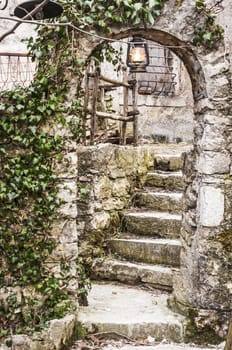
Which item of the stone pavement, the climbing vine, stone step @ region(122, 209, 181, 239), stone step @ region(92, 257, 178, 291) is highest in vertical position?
the climbing vine

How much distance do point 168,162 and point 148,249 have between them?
1798 millimetres

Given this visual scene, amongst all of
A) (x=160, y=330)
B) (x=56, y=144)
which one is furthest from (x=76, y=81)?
(x=160, y=330)

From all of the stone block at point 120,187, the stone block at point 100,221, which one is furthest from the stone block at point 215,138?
the stone block at point 120,187

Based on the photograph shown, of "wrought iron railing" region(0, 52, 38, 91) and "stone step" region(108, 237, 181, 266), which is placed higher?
"wrought iron railing" region(0, 52, 38, 91)

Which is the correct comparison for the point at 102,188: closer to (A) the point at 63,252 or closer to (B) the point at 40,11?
(A) the point at 63,252

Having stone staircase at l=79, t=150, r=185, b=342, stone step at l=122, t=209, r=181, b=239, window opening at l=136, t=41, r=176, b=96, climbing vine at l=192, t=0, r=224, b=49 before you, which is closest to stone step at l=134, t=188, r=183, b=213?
stone staircase at l=79, t=150, r=185, b=342

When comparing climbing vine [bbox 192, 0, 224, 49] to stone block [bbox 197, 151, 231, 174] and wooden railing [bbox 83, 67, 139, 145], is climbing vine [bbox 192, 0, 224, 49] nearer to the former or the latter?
stone block [bbox 197, 151, 231, 174]

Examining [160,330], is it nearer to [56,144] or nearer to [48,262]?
[48,262]

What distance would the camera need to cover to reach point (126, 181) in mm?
6082

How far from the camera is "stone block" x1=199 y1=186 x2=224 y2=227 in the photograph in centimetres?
402

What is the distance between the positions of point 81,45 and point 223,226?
188cm

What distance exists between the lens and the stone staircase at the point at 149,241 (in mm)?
5172

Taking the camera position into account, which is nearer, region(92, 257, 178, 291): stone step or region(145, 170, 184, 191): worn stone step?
region(92, 257, 178, 291): stone step

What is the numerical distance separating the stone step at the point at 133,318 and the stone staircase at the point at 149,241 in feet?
1.41
